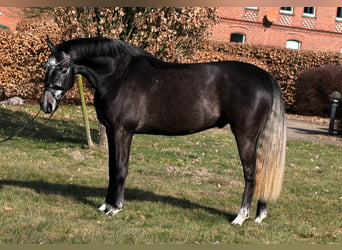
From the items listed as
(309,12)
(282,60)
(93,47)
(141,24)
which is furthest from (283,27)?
(93,47)

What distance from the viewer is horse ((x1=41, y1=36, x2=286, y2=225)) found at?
536cm

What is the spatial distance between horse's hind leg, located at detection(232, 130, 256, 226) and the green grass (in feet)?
0.41

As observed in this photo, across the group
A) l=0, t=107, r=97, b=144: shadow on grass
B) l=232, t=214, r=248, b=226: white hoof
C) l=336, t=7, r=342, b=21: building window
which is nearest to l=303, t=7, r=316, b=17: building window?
l=336, t=7, r=342, b=21: building window

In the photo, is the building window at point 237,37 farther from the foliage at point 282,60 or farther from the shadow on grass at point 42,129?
the shadow on grass at point 42,129

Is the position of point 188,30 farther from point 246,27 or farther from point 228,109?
point 246,27

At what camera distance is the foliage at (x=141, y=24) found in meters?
9.46

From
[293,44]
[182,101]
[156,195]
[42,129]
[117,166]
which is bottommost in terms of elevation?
[42,129]

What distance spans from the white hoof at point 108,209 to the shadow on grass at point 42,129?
5500 millimetres

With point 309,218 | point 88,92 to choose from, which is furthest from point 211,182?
point 88,92

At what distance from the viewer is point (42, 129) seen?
12773 mm

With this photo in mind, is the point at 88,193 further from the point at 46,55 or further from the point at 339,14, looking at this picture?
the point at 339,14

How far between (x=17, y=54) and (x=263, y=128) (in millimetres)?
14495

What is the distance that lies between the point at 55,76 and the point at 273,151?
111 inches

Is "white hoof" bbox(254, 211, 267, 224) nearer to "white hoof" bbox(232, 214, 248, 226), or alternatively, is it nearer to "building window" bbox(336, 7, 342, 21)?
"white hoof" bbox(232, 214, 248, 226)
